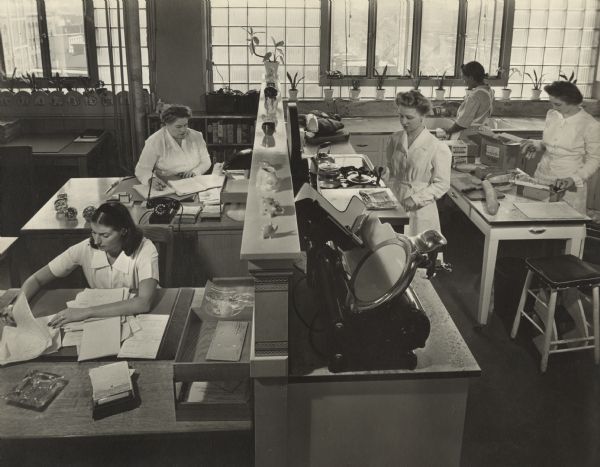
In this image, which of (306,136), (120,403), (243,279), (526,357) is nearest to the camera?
(120,403)

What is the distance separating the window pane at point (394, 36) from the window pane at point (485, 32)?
0.66m

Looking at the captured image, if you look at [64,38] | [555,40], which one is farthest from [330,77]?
[64,38]

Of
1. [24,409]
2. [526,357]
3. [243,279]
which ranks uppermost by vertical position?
[243,279]

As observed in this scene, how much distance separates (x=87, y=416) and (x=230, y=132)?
4980 mm

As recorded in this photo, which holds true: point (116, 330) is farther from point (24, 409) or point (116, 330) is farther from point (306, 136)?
point (306, 136)

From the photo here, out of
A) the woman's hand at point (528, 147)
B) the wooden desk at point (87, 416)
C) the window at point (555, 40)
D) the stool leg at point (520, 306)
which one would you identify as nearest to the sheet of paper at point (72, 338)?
the wooden desk at point (87, 416)

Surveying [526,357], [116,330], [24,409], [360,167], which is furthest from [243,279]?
[360,167]

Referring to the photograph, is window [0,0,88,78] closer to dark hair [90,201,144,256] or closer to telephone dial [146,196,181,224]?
telephone dial [146,196,181,224]

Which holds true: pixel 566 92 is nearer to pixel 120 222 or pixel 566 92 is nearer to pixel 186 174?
pixel 186 174

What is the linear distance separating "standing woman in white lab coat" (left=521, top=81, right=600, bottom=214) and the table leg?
30.1 inches

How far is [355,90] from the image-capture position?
23.7ft

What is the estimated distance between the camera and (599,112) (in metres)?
7.34

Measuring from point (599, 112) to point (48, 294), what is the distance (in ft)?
21.3


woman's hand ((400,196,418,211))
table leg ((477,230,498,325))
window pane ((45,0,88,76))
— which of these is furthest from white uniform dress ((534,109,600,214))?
window pane ((45,0,88,76))
